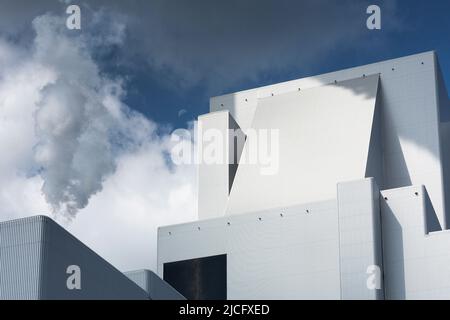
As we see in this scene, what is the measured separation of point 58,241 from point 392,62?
30443mm

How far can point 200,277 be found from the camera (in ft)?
179

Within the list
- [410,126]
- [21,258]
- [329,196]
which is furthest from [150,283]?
[410,126]

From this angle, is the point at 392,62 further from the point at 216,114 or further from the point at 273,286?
the point at 273,286

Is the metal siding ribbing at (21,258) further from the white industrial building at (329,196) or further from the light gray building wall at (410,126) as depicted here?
the light gray building wall at (410,126)

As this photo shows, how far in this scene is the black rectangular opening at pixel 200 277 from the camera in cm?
5353

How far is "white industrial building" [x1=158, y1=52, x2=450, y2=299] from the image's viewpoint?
157 feet

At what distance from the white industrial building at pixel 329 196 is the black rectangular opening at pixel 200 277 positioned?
0.21 ft

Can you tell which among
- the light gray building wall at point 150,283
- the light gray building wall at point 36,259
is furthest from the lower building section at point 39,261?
the light gray building wall at point 150,283

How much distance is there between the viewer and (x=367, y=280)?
46.9 m

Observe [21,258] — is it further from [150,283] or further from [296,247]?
[296,247]

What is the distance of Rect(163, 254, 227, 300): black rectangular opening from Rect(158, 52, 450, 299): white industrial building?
0.06 metres

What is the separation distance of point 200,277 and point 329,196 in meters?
8.86
